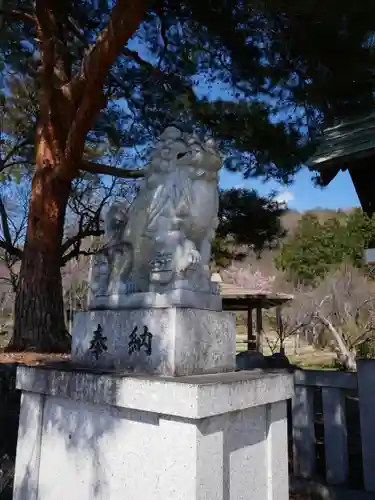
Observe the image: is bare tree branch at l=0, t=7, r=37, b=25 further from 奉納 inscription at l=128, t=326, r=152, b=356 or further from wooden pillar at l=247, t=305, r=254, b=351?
wooden pillar at l=247, t=305, r=254, b=351

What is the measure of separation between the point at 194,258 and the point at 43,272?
3.46 metres

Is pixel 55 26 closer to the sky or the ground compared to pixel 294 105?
closer to the sky

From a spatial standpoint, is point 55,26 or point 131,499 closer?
A: point 131,499

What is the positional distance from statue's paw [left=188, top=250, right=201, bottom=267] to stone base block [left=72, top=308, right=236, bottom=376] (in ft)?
0.91

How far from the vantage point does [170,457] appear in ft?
6.59

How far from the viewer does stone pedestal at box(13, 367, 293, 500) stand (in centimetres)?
196

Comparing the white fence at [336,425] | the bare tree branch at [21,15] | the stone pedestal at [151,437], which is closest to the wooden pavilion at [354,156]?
the white fence at [336,425]

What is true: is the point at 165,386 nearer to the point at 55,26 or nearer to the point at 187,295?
the point at 187,295

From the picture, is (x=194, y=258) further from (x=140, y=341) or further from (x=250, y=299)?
(x=250, y=299)

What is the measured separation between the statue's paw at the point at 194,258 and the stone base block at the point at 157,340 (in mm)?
278

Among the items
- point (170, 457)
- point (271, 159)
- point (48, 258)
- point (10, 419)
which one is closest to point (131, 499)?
point (170, 457)

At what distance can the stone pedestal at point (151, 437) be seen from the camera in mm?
1960

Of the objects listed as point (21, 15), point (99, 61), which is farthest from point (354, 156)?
point (21, 15)

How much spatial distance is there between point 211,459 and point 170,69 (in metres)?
6.15
